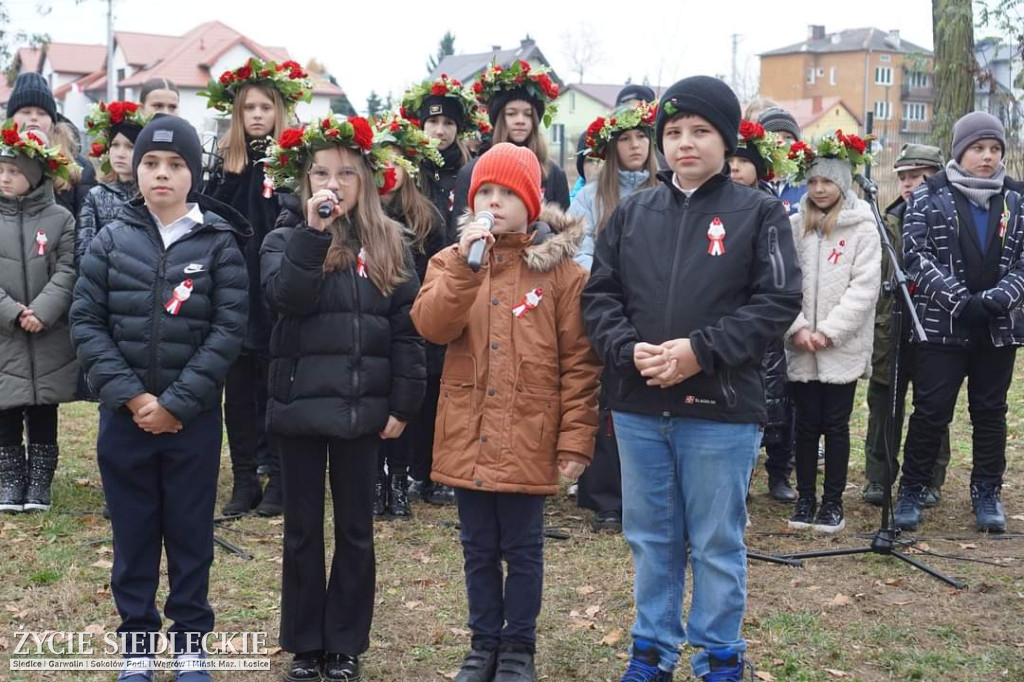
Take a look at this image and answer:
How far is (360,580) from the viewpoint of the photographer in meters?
4.50

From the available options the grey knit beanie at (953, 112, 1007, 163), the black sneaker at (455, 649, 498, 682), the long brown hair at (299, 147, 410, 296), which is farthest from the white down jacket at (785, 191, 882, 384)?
the black sneaker at (455, 649, 498, 682)

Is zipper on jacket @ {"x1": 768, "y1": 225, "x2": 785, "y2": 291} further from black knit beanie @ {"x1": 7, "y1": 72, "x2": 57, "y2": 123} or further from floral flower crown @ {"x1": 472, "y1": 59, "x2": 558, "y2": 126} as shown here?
black knit beanie @ {"x1": 7, "y1": 72, "x2": 57, "y2": 123}

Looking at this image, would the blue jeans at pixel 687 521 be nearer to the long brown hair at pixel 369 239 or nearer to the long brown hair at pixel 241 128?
the long brown hair at pixel 369 239

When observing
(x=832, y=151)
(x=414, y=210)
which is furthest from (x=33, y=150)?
(x=832, y=151)

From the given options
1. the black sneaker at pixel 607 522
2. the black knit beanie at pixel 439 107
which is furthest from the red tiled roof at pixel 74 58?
the black sneaker at pixel 607 522

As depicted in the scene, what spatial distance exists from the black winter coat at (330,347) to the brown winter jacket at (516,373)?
23 cm

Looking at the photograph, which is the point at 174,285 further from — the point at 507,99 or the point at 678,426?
the point at 507,99

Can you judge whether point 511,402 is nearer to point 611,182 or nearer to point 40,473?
point 611,182

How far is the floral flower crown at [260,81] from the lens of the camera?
22.2 feet

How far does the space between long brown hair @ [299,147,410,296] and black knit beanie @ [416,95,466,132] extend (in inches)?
111

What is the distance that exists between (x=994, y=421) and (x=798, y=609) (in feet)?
7.35

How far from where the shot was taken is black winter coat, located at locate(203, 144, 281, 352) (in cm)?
673

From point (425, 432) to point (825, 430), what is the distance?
248 cm

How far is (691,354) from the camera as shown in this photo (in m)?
4.00
